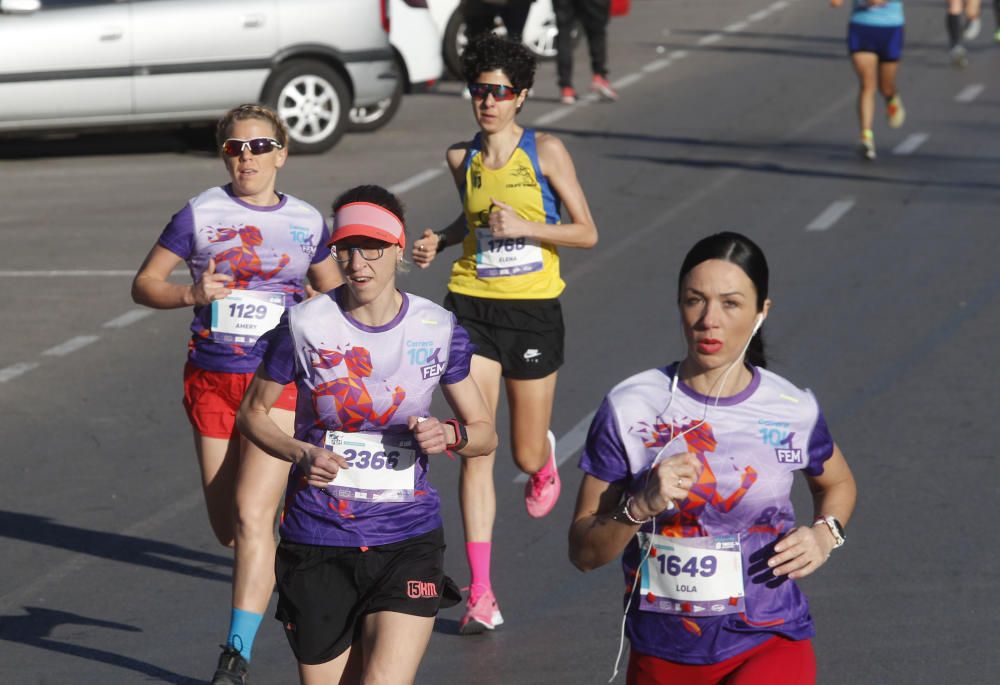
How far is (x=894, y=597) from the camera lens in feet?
23.7

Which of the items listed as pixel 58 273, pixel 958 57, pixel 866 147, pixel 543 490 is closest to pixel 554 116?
pixel 866 147

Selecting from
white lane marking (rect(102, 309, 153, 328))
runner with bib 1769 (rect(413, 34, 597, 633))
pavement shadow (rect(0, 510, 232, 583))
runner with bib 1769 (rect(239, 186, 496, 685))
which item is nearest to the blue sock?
runner with bib 1769 (rect(239, 186, 496, 685))

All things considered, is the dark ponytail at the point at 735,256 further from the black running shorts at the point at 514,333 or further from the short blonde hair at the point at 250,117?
the black running shorts at the point at 514,333

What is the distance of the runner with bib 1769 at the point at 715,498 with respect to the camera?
4.27 m

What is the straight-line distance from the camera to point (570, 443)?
30.8ft

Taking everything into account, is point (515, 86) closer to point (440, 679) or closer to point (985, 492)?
point (440, 679)

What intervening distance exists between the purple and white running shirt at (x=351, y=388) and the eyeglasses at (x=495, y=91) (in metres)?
2.18

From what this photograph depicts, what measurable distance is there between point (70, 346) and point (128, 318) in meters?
0.77

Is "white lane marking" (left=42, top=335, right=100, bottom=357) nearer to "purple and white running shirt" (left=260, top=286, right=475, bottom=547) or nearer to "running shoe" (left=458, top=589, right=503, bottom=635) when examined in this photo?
"running shoe" (left=458, top=589, right=503, bottom=635)

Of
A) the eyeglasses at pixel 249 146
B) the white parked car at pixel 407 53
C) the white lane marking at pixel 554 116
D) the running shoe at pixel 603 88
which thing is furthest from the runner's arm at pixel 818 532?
the running shoe at pixel 603 88

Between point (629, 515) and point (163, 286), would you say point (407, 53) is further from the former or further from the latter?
point (629, 515)

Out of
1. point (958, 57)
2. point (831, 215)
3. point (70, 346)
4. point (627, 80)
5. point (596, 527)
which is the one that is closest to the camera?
point (596, 527)

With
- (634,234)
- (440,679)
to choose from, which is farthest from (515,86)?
(634,234)

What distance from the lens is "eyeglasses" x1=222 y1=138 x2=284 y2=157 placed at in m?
6.62
